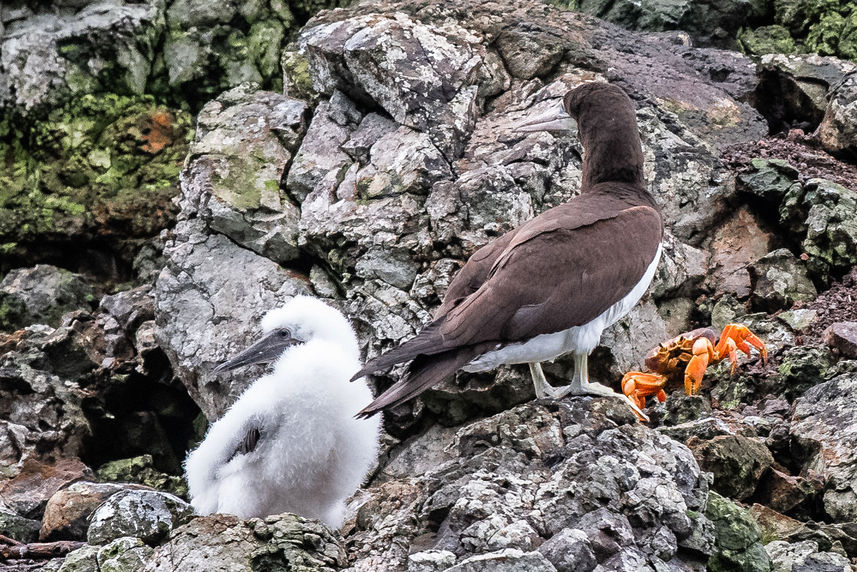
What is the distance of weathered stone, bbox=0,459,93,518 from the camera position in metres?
8.01

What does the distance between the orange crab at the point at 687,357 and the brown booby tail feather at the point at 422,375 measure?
6.82 feet

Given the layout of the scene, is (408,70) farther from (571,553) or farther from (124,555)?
(571,553)

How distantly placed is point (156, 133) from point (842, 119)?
24.2 ft

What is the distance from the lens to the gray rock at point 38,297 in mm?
11266

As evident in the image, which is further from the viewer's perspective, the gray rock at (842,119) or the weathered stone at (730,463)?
the gray rock at (842,119)

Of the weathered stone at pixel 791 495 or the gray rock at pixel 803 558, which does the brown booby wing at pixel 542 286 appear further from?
the gray rock at pixel 803 558

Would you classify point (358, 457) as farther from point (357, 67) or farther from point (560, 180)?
point (357, 67)

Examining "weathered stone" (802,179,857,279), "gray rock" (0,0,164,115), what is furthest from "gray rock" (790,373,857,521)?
"gray rock" (0,0,164,115)

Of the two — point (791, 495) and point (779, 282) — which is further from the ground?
point (779, 282)

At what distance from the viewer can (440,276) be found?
8344 millimetres

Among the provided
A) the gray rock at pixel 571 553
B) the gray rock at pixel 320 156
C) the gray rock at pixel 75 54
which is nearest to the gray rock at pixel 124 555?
the gray rock at pixel 571 553

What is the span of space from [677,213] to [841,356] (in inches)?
84.7

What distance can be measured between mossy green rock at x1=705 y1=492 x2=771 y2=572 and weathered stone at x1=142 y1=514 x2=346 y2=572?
1959mm

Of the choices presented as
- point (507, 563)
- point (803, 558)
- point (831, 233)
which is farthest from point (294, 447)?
point (831, 233)
